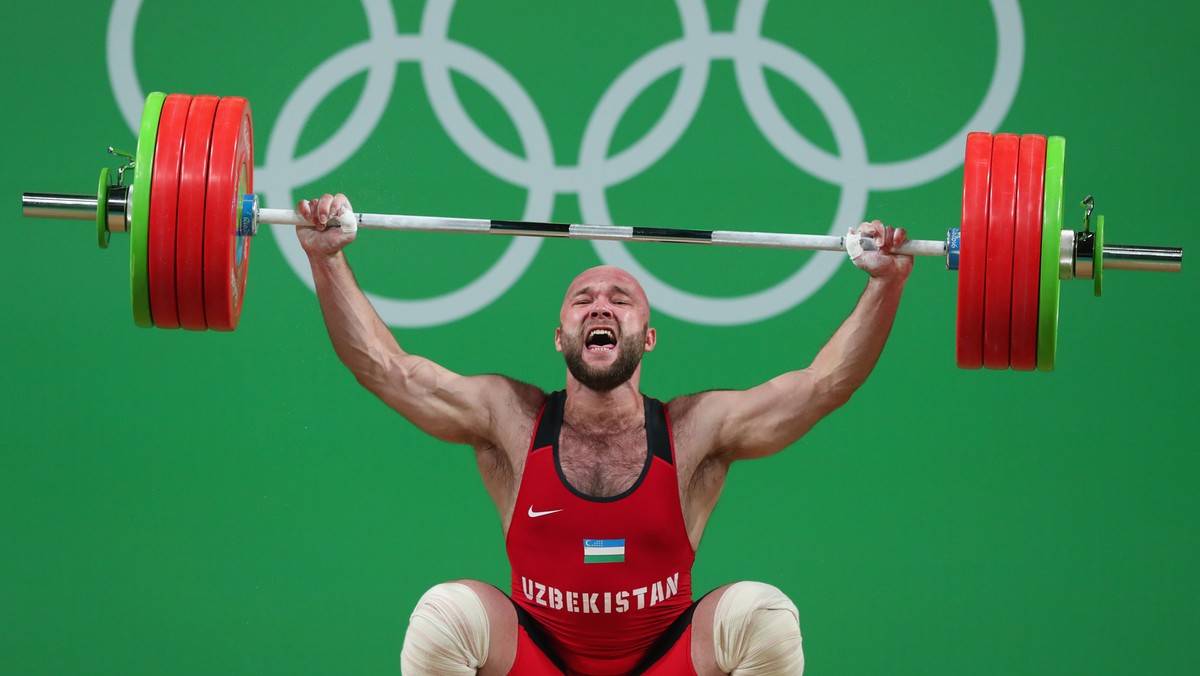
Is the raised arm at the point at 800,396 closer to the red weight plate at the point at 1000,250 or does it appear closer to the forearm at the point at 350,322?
the red weight plate at the point at 1000,250

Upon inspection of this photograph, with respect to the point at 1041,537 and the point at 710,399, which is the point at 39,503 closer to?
the point at 710,399

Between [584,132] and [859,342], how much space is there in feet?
4.25

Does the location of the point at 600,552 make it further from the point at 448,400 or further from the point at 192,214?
the point at 192,214

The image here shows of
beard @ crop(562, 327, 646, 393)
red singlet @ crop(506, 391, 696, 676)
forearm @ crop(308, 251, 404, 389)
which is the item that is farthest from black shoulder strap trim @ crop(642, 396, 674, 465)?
forearm @ crop(308, 251, 404, 389)

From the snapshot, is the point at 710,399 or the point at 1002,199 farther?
the point at 710,399

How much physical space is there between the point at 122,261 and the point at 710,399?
1.85m

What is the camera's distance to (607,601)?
3164 mm

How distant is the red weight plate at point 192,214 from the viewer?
2984 millimetres

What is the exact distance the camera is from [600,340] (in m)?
3.31

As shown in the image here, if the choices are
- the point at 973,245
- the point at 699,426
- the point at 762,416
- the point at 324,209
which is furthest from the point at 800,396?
the point at 324,209

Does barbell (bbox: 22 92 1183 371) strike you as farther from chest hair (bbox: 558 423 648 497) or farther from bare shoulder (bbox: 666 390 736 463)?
chest hair (bbox: 558 423 648 497)

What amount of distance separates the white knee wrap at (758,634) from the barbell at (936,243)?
0.61 meters

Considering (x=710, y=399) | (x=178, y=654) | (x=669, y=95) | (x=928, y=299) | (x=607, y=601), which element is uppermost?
(x=669, y=95)

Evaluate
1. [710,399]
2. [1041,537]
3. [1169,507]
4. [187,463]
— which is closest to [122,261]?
[187,463]
